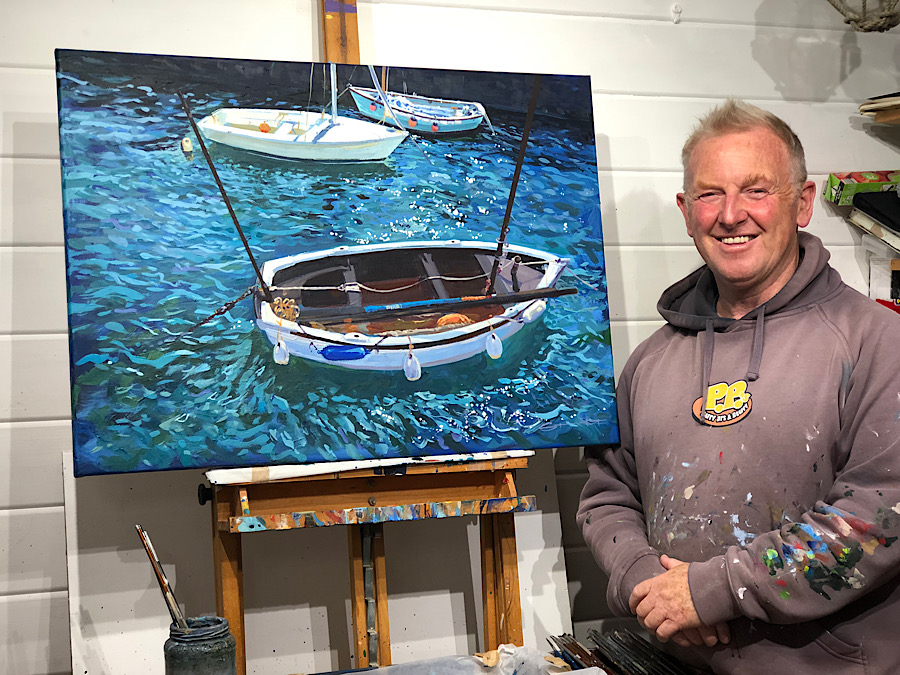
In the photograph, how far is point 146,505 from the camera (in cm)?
174

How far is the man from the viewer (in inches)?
50.0

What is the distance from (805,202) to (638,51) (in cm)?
71

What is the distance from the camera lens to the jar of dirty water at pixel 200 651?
1.25 metres

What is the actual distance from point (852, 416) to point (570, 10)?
1.16 meters

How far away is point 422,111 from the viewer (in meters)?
1.65

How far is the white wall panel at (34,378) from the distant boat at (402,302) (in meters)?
0.49

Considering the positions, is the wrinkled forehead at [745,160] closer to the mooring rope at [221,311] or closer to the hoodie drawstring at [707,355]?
the hoodie drawstring at [707,355]

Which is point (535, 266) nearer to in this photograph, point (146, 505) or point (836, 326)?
point (836, 326)

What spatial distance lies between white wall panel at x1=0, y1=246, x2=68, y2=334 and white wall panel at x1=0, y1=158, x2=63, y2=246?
0.02 meters

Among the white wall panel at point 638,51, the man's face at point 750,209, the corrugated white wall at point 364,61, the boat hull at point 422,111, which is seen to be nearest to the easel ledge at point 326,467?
the corrugated white wall at point 364,61

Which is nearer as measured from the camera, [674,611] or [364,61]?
[674,611]

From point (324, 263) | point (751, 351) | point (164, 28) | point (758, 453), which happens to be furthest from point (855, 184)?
point (164, 28)

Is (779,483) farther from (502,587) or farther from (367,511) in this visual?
(367,511)

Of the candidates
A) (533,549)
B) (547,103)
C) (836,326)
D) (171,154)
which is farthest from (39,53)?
(836,326)
